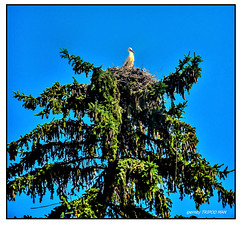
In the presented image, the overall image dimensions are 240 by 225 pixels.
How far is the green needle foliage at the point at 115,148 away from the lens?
12.3m

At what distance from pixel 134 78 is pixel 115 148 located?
326 cm

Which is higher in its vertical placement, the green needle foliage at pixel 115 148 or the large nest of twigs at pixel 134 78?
the large nest of twigs at pixel 134 78

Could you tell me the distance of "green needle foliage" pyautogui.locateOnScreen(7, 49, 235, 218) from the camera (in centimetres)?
1230

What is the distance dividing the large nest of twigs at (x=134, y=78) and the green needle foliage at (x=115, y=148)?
49mm

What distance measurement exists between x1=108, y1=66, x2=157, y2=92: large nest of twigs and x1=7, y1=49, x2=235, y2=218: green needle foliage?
49 millimetres

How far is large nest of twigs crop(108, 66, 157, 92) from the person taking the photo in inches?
573

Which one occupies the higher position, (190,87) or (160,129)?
(190,87)

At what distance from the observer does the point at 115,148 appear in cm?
1267

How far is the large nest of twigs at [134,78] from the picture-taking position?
14.6m

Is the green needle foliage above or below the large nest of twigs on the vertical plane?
below
